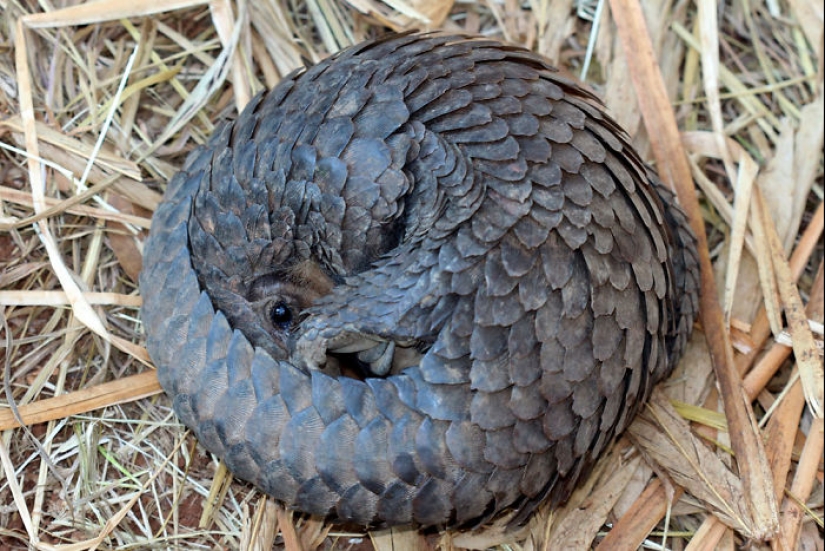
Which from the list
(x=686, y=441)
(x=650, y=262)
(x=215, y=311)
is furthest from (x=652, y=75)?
(x=215, y=311)

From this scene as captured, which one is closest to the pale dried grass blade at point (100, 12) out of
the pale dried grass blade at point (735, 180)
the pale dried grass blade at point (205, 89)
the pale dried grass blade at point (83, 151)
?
the pale dried grass blade at point (205, 89)

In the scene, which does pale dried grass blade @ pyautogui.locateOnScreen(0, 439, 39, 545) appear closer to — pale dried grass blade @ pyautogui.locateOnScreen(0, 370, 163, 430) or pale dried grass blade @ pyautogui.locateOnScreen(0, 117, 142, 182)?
pale dried grass blade @ pyautogui.locateOnScreen(0, 370, 163, 430)

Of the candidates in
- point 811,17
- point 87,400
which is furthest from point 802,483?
point 87,400

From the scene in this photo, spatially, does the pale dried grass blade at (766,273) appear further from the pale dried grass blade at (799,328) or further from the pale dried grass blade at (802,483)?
the pale dried grass blade at (802,483)

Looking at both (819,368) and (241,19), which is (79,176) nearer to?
(241,19)

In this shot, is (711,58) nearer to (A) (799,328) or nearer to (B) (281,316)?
(A) (799,328)

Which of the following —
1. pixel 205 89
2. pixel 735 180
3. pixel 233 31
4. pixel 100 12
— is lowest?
pixel 735 180

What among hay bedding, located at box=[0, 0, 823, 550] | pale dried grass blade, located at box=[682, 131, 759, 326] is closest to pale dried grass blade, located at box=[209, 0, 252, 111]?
A: hay bedding, located at box=[0, 0, 823, 550]
